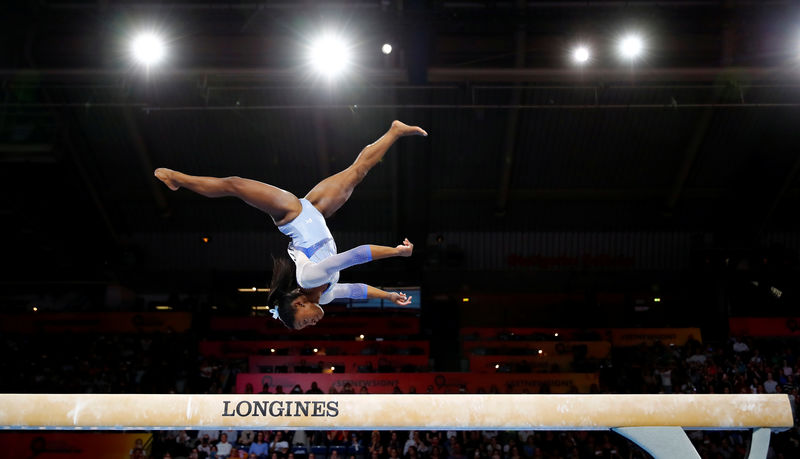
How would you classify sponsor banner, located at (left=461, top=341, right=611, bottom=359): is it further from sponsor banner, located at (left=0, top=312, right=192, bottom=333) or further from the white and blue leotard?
the white and blue leotard

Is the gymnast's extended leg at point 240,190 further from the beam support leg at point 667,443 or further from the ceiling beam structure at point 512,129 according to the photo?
the ceiling beam structure at point 512,129

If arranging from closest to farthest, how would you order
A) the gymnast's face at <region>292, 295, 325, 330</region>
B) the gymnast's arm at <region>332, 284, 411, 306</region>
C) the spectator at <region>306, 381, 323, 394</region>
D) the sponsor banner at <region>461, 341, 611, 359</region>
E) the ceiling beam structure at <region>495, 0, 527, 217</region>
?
the gymnast's face at <region>292, 295, 325, 330</region> < the gymnast's arm at <region>332, 284, 411, 306</region> < the ceiling beam structure at <region>495, 0, 527, 217</region> < the spectator at <region>306, 381, 323, 394</region> < the sponsor banner at <region>461, 341, 611, 359</region>

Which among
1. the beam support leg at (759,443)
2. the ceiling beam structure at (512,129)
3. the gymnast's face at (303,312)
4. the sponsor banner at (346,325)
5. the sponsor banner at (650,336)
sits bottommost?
the beam support leg at (759,443)

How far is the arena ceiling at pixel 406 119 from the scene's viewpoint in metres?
15.0

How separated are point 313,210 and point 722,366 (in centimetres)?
1586

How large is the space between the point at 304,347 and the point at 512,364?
5.62m

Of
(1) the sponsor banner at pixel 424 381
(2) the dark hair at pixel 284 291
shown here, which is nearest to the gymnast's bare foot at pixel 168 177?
(2) the dark hair at pixel 284 291

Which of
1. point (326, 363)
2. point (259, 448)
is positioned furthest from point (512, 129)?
point (259, 448)

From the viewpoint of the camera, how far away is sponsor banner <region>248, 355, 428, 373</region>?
18.2 meters

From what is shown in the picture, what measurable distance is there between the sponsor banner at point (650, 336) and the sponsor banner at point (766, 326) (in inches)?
47.4

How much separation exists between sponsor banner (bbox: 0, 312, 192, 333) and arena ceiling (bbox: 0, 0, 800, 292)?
4.98 ft

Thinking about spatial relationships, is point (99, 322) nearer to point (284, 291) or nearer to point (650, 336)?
point (650, 336)

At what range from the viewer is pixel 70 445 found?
15.0m

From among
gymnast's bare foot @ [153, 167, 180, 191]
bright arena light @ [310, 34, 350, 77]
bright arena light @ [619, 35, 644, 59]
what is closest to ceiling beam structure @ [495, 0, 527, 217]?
bright arena light @ [619, 35, 644, 59]
